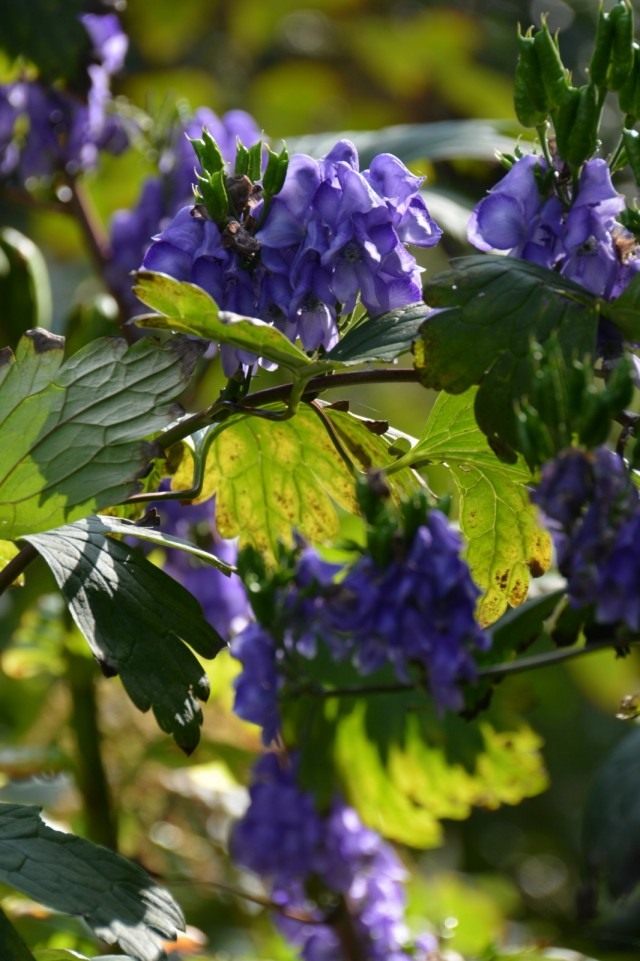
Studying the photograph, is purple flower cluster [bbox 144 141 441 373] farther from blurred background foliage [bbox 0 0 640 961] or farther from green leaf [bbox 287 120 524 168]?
green leaf [bbox 287 120 524 168]

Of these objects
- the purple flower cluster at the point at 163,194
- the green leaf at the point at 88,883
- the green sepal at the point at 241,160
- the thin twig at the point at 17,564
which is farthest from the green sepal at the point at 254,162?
the purple flower cluster at the point at 163,194

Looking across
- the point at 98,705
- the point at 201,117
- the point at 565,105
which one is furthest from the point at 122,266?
the point at 565,105

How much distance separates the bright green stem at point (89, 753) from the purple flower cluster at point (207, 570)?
0.39 feet

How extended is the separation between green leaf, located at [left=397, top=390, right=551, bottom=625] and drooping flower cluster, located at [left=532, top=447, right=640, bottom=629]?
170 mm

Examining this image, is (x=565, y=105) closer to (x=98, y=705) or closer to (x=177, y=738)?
(x=177, y=738)

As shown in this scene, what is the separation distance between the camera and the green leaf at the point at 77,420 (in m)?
0.64

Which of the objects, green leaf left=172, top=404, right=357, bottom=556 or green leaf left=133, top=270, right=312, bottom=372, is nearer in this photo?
green leaf left=133, top=270, right=312, bottom=372

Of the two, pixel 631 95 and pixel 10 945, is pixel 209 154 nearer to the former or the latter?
pixel 631 95

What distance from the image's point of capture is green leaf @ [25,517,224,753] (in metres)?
0.61

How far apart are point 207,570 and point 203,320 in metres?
0.55

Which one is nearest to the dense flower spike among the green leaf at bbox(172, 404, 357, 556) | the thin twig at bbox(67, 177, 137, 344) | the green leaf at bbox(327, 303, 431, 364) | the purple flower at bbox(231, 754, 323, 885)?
the green leaf at bbox(327, 303, 431, 364)

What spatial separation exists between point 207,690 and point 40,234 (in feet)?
5.31

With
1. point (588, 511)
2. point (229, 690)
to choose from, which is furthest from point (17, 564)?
point (229, 690)

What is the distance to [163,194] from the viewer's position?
46.9 inches
